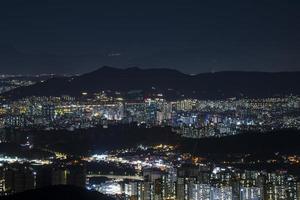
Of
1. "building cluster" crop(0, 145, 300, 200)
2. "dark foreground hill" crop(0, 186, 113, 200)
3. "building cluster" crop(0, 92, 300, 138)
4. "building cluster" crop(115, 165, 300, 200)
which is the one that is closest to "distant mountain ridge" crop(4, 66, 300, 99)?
"building cluster" crop(0, 92, 300, 138)

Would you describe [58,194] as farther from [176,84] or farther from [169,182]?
[176,84]

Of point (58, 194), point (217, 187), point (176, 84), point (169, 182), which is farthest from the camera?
point (176, 84)

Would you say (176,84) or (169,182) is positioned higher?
(176,84)

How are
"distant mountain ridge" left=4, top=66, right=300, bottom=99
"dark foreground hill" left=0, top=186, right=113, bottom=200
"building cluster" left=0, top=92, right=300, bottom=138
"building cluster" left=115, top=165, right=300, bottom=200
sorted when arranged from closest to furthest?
"dark foreground hill" left=0, top=186, right=113, bottom=200 < "building cluster" left=115, top=165, right=300, bottom=200 < "building cluster" left=0, top=92, right=300, bottom=138 < "distant mountain ridge" left=4, top=66, right=300, bottom=99

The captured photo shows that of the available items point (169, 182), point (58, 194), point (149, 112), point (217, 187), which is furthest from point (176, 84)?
point (58, 194)

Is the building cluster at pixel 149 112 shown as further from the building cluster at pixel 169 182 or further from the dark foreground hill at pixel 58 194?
the dark foreground hill at pixel 58 194

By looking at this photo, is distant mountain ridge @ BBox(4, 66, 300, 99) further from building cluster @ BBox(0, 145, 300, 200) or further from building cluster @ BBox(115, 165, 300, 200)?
building cluster @ BBox(115, 165, 300, 200)

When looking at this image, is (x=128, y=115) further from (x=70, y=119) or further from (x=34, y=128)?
(x=34, y=128)
